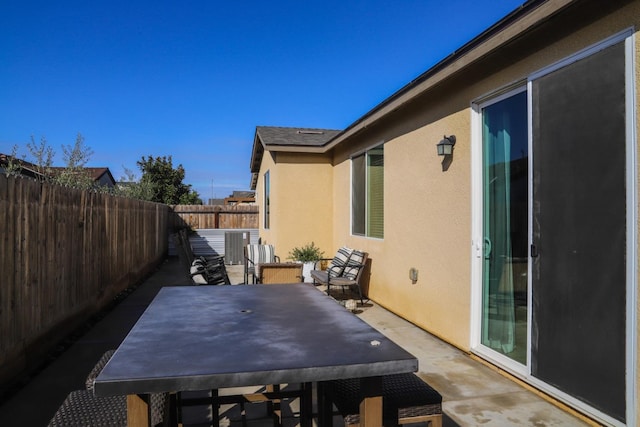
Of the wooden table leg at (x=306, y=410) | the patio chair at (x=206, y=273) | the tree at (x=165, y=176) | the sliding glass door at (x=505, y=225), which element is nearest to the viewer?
the wooden table leg at (x=306, y=410)

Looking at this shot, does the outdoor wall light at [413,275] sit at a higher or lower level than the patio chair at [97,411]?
higher

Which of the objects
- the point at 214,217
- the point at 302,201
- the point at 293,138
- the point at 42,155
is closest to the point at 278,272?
the point at 302,201

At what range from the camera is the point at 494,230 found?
397cm

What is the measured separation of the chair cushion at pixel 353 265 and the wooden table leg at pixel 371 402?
5184mm

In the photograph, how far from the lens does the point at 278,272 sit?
7.12m

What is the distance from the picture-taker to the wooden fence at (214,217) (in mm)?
16047

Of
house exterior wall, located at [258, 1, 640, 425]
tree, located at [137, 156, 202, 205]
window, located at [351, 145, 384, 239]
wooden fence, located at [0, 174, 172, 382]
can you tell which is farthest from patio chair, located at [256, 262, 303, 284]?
tree, located at [137, 156, 202, 205]

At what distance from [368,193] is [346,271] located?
4.89 feet

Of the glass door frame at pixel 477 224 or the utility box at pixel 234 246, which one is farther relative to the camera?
the utility box at pixel 234 246

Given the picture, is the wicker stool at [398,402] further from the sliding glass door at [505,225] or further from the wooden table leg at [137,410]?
the sliding glass door at [505,225]

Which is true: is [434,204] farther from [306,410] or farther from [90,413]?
[90,413]

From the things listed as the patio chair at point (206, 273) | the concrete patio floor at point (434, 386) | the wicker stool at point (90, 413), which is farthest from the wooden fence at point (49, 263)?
the wicker stool at point (90, 413)

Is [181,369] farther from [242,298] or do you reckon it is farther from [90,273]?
[90,273]

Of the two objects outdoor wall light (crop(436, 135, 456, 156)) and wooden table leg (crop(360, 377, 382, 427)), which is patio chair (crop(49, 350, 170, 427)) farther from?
outdoor wall light (crop(436, 135, 456, 156))
